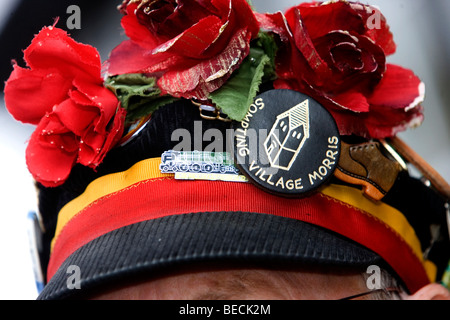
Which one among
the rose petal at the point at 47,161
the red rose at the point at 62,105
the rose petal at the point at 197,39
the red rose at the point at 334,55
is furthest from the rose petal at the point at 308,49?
the rose petal at the point at 47,161

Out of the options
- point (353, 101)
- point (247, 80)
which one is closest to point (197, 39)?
point (247, 80)

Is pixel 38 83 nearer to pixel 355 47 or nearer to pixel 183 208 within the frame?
pixel 183 208

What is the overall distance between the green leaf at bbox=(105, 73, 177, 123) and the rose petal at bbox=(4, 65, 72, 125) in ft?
0.33

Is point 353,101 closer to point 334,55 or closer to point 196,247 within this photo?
point 334,55

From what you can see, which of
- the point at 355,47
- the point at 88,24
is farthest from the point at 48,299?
the point at 88,24

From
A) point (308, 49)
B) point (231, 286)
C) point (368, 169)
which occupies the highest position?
point (308, 49)

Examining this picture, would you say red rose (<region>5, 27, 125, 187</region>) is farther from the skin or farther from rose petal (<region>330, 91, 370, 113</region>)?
rose petal (<region>330, 91, 370, 113</region>)

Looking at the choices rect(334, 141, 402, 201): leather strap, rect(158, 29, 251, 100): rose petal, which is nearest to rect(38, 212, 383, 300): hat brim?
rect(334, 141, 402, 201): leather strap

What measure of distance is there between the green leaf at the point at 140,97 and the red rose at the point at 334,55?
0.81 ft

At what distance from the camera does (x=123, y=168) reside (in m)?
0.95

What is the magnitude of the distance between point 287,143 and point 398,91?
36 cm

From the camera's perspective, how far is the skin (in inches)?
33.1

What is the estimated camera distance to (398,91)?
1065 mm

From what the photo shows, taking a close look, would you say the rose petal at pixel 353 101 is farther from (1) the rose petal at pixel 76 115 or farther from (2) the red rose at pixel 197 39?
(1) the rose petal at pixel 76 115
